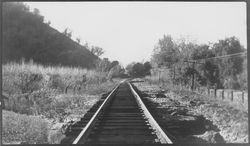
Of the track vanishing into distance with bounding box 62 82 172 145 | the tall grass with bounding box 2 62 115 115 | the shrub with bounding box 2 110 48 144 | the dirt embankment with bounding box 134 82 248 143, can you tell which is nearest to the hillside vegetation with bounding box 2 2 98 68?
the tall grass with bounding box 2 62 115 115

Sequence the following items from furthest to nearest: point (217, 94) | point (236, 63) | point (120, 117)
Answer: point (217, 94) → point (120, 117) → point (236, 63)

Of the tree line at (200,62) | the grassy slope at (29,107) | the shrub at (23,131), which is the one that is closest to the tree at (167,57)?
the tree line at (200,62)

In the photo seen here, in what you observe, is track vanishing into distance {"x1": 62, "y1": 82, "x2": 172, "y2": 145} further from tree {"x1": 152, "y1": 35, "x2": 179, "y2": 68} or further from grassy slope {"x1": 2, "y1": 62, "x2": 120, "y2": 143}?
tree {"x1": 152, "y1": 35, "x2": 179, "y2": 68}

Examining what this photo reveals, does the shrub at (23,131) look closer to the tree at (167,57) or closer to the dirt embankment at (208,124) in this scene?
the dirt embankment at (208,124)

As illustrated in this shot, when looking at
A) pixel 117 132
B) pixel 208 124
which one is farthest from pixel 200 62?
pixel 117 132

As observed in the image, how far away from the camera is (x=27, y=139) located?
626 centimetres

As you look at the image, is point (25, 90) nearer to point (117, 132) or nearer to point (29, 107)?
point (29, 107)

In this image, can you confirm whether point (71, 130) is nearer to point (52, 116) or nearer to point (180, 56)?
point (52, 116)

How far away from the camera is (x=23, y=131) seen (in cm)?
679

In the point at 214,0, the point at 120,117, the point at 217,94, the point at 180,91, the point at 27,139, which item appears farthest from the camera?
the point at 180,91

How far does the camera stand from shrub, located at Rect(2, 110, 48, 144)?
6264 mm

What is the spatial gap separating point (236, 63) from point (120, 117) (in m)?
3.53

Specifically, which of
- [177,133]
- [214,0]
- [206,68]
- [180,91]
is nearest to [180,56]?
[180,91]

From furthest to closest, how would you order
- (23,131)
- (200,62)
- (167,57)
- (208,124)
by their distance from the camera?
(167,57), (200,62), (208,124), (23,131)
